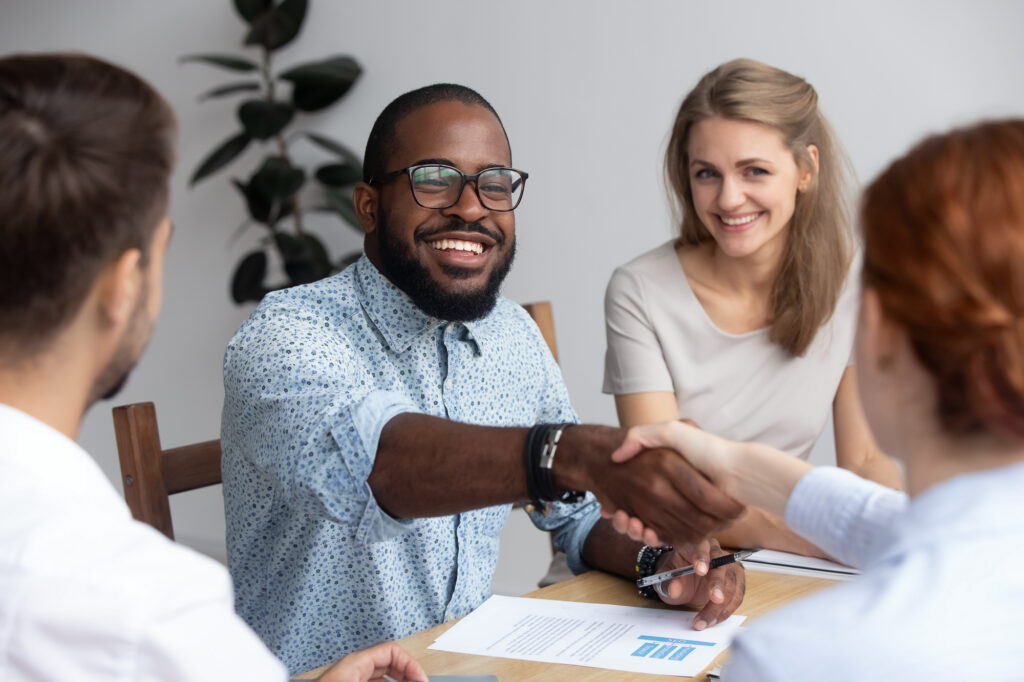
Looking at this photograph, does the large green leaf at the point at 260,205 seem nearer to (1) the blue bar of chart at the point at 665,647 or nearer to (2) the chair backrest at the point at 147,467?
(2) the chair backrest at the point at 147,467

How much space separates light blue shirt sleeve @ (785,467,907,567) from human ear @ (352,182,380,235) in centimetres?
97

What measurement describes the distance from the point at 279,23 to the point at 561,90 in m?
1.21

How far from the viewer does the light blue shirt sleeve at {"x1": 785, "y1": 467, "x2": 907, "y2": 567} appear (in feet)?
3.14

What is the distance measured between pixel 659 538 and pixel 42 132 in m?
0.91

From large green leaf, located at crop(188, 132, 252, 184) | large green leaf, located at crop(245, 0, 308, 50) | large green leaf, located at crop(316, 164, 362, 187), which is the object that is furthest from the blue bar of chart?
large green leaf, located at crop(245, 0, 308, 50)

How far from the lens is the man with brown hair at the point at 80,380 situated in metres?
0.69

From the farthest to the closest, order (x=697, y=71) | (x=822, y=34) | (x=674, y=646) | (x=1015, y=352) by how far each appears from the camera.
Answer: (x=697, y=71), (x=822, y=34), (x=674, y=646), (x=1015, y=352)

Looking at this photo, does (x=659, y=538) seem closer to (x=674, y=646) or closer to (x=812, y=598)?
(x=674, y=646)

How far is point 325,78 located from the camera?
3.67 m

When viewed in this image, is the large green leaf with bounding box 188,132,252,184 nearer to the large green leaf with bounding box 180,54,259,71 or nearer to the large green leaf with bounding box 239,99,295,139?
the large green leaf with bounding box 239,99,295,139

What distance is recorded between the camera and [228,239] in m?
4.34

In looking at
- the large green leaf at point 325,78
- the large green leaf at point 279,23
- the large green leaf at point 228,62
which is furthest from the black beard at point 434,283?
the large green leaf at point 279,23

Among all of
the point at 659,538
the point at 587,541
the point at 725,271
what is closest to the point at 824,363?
the point at 725,271

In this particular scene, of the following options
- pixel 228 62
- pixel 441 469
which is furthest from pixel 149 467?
pixel 228 62
